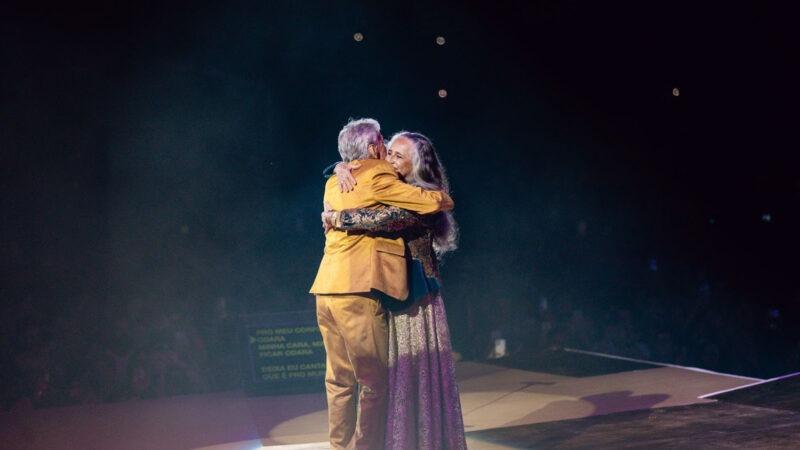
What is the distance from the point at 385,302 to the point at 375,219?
345 millimetres

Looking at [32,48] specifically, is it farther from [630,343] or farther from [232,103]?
[630,343]

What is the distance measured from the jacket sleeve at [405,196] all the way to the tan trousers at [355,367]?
40cm

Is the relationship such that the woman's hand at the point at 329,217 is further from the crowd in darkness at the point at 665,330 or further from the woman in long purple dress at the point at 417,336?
the crowd in darkness at the point at 665,330

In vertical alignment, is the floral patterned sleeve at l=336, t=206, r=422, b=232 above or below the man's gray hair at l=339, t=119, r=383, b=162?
below

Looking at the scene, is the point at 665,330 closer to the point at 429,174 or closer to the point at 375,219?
the point at 429,174

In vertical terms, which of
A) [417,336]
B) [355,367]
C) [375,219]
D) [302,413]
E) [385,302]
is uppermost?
[375,219]

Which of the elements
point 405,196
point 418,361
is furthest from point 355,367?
point 405,196

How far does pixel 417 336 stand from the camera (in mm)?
3369

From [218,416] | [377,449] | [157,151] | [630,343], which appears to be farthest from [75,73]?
[630,343]

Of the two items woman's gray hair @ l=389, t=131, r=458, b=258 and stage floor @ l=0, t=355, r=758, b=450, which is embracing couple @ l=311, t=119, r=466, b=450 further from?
stage floor @ l=0, t=355, r=758, b=450

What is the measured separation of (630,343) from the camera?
7.69 metres

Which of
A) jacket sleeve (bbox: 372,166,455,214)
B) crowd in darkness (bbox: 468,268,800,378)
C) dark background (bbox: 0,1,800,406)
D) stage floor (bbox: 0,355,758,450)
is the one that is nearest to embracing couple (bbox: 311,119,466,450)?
jacket sleeve (bbox: 372,166,455,214)

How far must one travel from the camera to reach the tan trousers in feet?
10.8

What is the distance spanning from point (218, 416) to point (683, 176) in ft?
16.2
